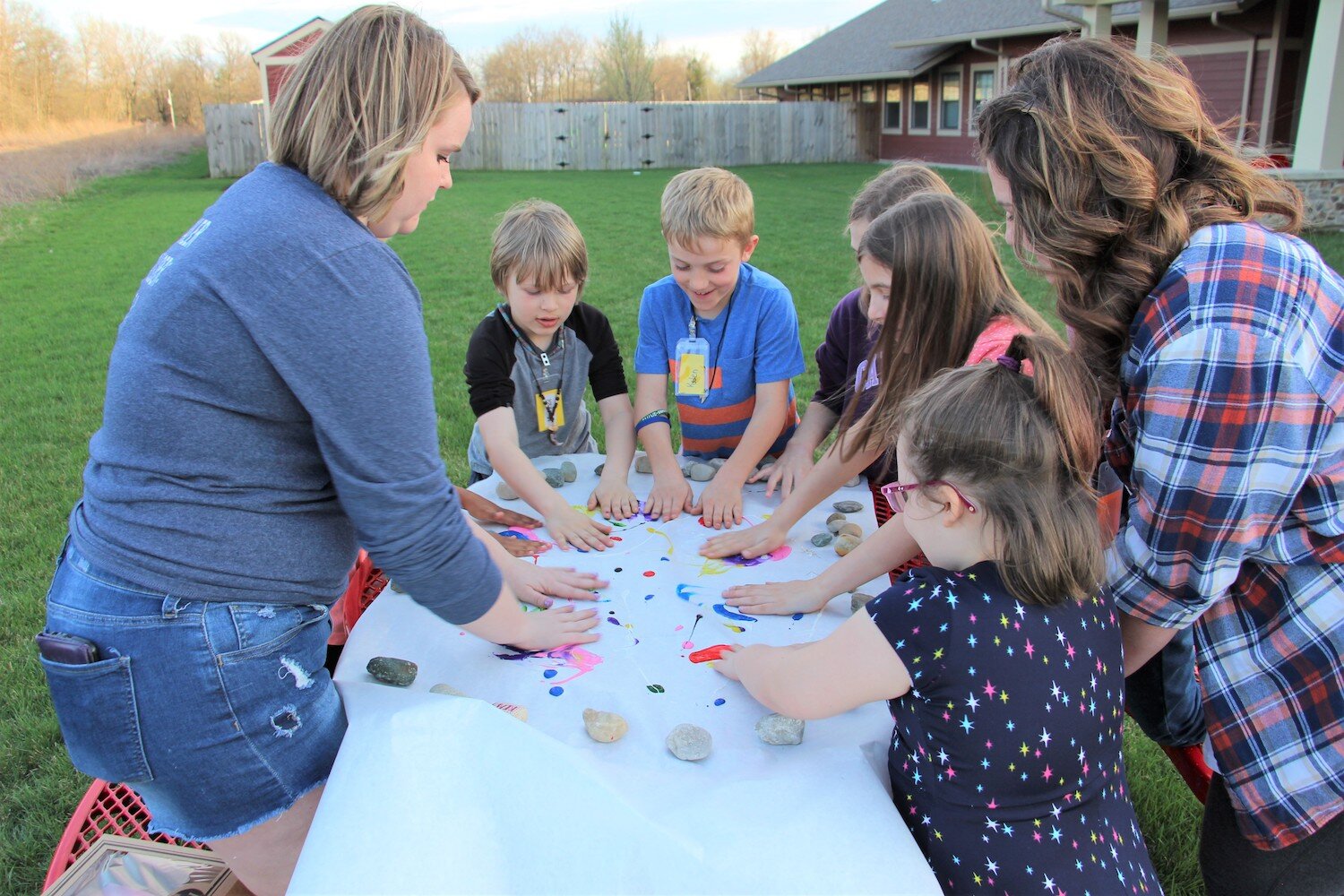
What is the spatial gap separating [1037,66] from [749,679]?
43.8 inches

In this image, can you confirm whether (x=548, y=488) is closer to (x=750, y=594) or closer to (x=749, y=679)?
(x=750, y=594)

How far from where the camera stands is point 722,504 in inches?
93.8

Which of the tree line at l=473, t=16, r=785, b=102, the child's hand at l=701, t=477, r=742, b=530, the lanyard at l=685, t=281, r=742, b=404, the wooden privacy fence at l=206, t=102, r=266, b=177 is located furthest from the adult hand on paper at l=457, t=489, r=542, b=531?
the tree line at l=473, t=16, r=785, b=102

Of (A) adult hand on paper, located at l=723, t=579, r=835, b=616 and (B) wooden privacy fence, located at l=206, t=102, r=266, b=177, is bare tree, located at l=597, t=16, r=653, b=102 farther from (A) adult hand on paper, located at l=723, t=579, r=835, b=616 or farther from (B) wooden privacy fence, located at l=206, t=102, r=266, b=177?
(A) adult hand on paper, located at l=723, t=579, r=835, b=616

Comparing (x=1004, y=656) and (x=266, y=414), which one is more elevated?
(x=266, y=414)

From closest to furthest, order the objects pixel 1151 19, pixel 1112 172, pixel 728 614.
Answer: pixel 1112 172, pixel 728 614, pixel 1151 19

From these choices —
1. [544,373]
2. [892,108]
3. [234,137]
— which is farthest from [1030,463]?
[892,108]

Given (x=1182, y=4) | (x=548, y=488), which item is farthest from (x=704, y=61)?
(x=548, y=488)

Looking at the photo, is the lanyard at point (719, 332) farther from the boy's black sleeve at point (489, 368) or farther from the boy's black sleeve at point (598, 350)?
the boy's black sleeve at point (489, 368)

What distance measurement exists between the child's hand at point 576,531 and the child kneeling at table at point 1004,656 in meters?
0.89

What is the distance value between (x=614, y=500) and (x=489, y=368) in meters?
0.61

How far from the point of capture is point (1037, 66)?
1494mm

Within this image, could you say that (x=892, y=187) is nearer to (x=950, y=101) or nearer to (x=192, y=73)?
(x=950, y=101)

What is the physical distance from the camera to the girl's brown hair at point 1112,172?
4.59 ft
